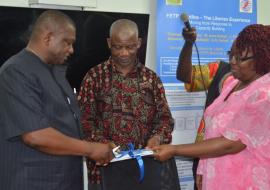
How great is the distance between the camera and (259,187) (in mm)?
2182

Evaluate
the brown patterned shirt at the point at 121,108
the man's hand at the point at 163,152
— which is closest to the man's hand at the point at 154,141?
the brown patterned shirt at the point at 121,108

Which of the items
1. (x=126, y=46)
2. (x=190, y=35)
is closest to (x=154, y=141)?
(x=126, y=46)

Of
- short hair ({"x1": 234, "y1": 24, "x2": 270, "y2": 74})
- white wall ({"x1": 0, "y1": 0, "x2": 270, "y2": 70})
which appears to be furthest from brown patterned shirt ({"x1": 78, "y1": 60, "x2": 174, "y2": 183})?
white wall ({"x1": 0, "y1": 0, "x2": 270, "y2": 70})

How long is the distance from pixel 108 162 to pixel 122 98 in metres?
0.60

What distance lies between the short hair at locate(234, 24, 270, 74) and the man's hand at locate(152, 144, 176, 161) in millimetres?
596

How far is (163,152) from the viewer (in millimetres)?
2271

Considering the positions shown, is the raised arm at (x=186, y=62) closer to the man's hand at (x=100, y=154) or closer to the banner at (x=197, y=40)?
the banner at (x=197, y=40)

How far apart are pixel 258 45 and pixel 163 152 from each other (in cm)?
71

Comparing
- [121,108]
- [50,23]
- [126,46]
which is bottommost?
[121,108]

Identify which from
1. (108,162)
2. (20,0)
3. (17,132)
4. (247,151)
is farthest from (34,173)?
(20,0)

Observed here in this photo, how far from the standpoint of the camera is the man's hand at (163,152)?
226 cm

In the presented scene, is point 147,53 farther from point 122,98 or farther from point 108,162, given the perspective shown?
point 108,162

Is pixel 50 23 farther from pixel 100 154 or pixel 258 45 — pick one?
pixel 258 45

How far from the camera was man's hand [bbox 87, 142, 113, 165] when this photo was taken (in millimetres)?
2163
